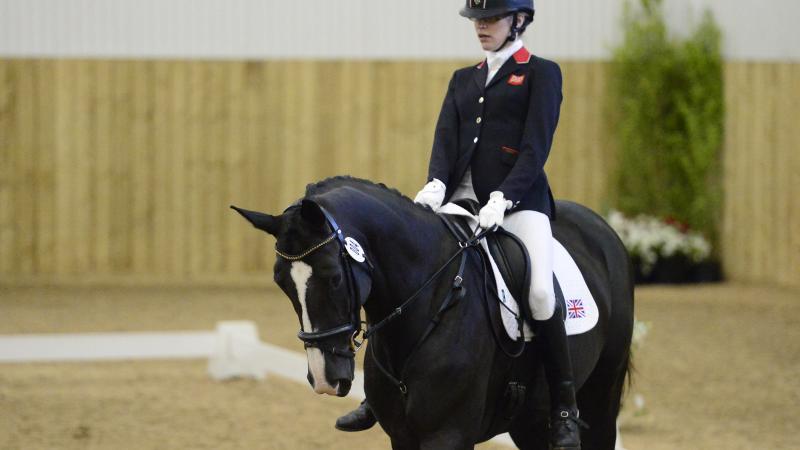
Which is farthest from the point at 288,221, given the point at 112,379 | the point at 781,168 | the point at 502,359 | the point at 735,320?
the point at 781,168

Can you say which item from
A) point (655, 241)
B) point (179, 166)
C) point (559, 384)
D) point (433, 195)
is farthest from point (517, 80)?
point (655, 241)

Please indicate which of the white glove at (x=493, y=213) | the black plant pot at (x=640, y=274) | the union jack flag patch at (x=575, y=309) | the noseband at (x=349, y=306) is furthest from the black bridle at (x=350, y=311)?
the black plant pot at (x=640, y=274)

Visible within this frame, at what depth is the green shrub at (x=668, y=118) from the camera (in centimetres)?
1383

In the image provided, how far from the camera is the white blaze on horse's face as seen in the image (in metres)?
3.23

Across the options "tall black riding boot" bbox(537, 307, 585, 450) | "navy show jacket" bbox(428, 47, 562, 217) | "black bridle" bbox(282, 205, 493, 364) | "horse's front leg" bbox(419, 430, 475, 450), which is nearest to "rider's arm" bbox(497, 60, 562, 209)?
"navy show jacket" bbox(428, 47, 562, 217)

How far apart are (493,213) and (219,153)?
391 inches

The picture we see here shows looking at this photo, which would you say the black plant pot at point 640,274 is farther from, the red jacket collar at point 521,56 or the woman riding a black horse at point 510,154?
the red jacket collar at point 521,56

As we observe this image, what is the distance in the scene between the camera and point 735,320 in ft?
36.1

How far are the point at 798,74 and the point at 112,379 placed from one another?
8.98m

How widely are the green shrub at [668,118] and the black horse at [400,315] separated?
10158mm

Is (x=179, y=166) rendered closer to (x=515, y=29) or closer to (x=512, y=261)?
(x=515, y=29)

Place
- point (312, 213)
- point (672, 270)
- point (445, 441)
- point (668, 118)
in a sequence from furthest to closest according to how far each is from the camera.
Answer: point (668, 118)
point (672, 270)
point (445, 441)
point (312, 213)

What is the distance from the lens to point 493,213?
386 cm

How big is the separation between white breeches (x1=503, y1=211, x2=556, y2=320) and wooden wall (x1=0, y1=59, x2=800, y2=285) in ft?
30.8
